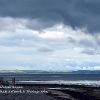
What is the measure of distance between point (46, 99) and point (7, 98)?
22.8 feet

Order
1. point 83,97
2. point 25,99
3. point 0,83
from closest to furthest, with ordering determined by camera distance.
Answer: point 25,99 < point 83,97 < point 0,83

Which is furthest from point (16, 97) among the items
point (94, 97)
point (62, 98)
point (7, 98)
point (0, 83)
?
point (0, 83)

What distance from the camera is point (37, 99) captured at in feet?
280

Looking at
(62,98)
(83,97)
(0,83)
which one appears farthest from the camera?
(0,83)

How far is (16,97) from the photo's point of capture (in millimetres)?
88000

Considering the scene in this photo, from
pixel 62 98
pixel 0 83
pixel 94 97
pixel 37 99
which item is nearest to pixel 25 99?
pixel 37 99

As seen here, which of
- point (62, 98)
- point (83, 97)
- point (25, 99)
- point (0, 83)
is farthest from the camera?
point (0, 83)

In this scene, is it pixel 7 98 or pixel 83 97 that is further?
pixel 83 97

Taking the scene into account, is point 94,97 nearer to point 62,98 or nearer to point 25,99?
point 62,98

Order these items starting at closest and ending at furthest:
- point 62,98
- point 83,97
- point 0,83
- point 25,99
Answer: point 25,99 → point 62,98 → point 83,97 → point 0,83

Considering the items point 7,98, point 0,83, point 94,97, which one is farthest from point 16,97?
point 0,83

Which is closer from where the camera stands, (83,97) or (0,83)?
(83,97)

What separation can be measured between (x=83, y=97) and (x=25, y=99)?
68.2 feet

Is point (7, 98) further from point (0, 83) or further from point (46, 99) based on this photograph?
point (0, 83)
